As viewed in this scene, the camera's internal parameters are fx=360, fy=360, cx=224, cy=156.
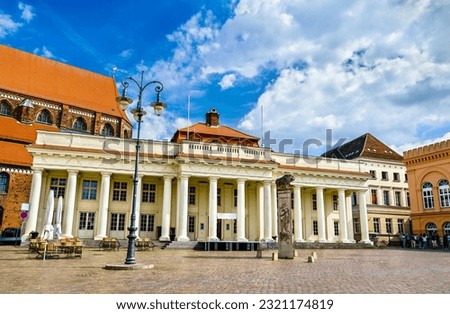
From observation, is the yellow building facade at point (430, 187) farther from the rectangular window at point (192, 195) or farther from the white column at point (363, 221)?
the rectangular window at point (192, 195)

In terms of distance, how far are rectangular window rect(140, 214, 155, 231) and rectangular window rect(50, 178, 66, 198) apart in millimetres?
7409

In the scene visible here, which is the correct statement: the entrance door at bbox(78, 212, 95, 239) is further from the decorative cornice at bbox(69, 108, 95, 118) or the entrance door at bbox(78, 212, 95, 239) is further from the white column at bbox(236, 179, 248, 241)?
the decorative cornice at bbox(69, 108, 95, 118)

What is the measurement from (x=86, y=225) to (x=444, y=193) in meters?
35.9

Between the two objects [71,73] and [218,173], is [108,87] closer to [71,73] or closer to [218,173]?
[71,73]

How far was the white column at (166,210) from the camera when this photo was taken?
3104 cm

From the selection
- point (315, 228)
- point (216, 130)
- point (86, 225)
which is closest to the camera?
point (86, 225)

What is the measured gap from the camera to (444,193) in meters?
37.8

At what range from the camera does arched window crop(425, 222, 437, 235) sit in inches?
1511

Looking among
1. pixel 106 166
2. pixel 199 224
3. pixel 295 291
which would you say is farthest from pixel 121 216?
pixel 295 291

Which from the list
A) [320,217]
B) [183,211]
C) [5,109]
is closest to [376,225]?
[320,217]

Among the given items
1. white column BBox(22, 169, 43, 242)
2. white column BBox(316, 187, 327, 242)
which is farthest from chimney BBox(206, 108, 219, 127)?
white column BBox(22, 169, 43, 242)

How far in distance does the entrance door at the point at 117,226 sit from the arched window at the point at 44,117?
644 inches

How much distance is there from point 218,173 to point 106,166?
983 cm

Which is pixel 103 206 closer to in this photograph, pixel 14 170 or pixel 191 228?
pixel 191 228
